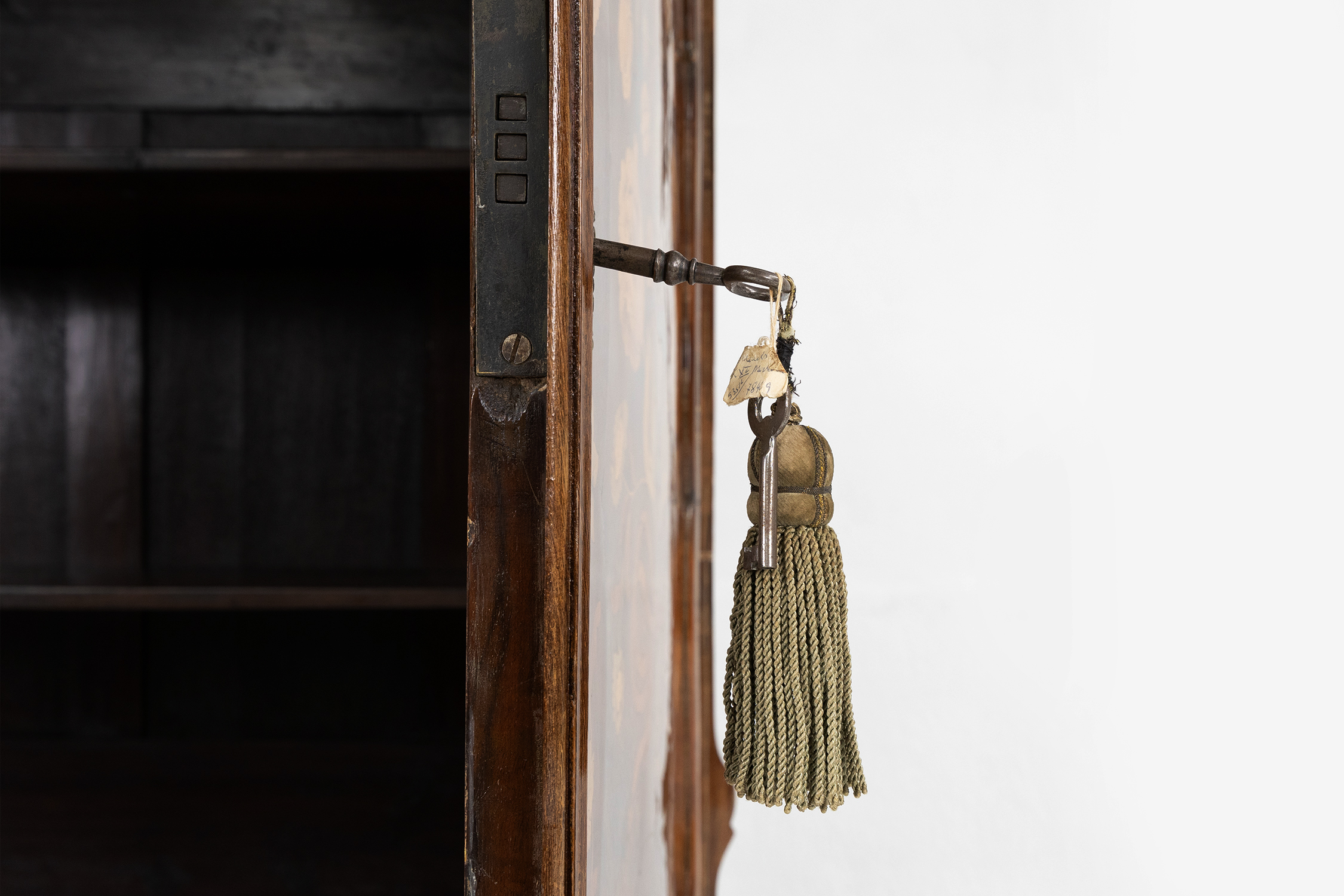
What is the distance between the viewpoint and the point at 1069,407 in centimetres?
102

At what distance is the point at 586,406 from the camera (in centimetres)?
44

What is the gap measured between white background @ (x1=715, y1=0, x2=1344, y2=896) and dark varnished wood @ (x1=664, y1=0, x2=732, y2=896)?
0.03 meters

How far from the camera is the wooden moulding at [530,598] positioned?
38 centimetres

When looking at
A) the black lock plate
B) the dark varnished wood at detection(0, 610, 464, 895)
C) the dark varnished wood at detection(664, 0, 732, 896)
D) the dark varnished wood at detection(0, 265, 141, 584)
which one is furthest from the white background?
the dark varnished wood at detection(0, 265, 141, 584)

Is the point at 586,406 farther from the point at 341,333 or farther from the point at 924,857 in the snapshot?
the point at 341,333

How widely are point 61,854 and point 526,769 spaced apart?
1.22m

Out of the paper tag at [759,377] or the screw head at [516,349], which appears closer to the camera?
the screw head at [516,349]

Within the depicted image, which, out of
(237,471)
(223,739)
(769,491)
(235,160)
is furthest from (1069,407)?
(223,739)

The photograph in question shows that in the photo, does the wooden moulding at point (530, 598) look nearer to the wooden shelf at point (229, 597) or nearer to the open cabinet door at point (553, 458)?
the open cabinet door at point (553, 458)

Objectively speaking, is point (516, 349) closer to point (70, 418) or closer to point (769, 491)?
point (769, 491)

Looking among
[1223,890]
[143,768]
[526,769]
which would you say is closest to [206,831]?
[143,768]

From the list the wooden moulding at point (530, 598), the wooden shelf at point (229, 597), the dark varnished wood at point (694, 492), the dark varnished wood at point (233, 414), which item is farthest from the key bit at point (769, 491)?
the dark varnished wood at point (233, 414)

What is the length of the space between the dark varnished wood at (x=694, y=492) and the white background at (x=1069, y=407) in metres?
0.03

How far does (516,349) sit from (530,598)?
0.34 ft
